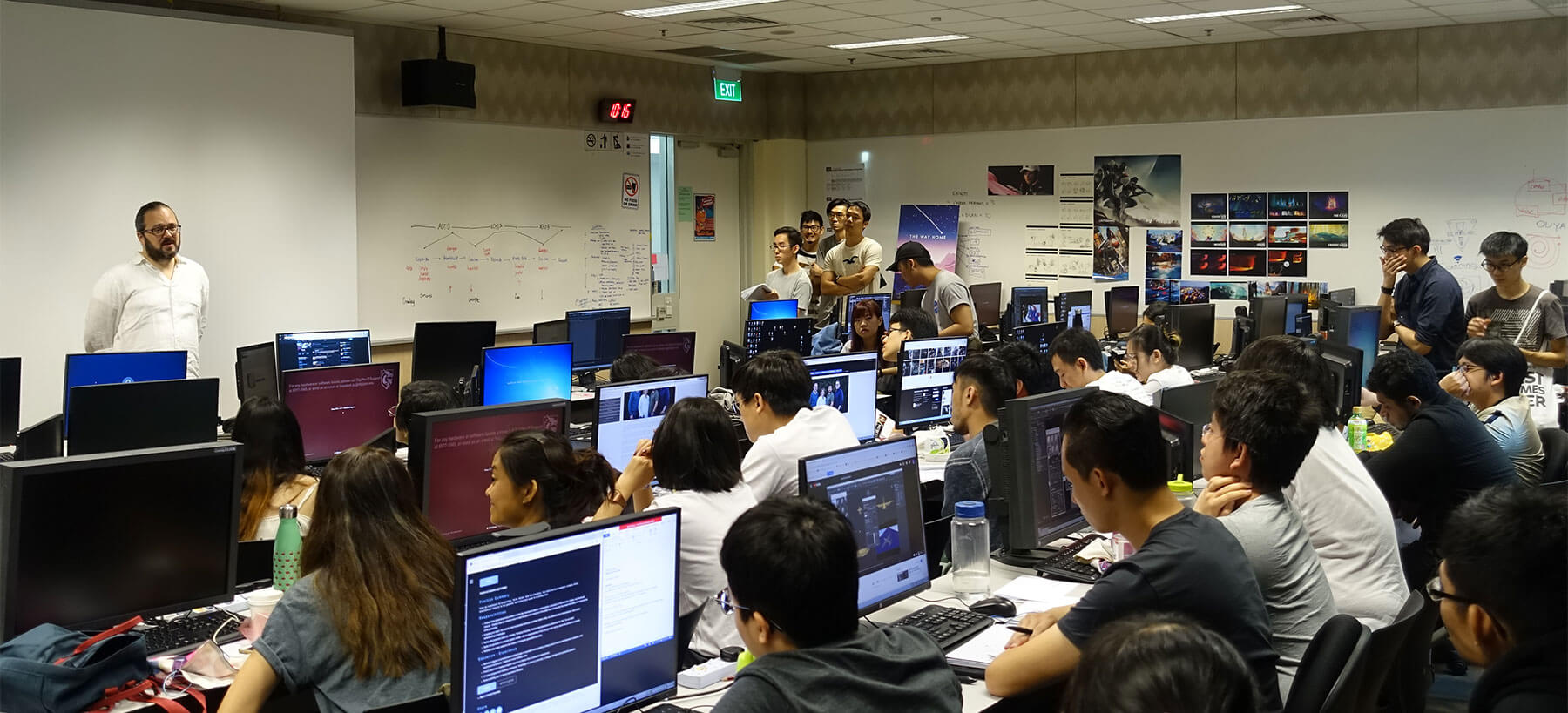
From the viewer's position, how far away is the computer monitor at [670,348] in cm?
737

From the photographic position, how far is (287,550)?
11.8 ft

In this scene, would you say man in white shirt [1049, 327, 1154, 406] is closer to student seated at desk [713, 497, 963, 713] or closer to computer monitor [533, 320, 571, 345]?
computer monitor [533, 320, 571, 345]

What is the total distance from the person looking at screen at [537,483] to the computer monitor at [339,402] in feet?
6.77

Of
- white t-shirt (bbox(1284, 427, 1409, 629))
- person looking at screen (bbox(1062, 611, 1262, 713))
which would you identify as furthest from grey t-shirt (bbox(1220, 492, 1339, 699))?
person looking at screen (bbox(1062, 611, 1262, 713))

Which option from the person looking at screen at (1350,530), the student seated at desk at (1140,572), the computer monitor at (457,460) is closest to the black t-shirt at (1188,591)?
the student seated at desk at (1140,572)

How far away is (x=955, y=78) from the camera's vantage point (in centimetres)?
1209

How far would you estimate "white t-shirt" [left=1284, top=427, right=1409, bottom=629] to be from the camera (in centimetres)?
345

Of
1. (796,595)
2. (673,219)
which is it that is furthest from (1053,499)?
(673,219)

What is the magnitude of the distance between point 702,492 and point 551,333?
4.44m

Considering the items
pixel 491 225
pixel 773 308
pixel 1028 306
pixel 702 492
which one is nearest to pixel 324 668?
pixel 702 492

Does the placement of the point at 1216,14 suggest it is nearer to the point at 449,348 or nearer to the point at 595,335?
the point at 595,335

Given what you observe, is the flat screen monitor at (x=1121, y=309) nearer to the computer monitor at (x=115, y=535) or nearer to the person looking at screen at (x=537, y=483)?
the person looking at screen at (x=537, y=483)

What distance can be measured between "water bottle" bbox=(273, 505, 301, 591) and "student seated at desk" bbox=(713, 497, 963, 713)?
5.93ft

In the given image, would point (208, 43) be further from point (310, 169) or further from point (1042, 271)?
point (1042, 271)
